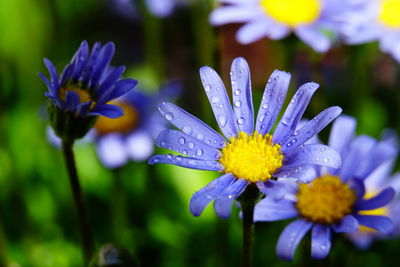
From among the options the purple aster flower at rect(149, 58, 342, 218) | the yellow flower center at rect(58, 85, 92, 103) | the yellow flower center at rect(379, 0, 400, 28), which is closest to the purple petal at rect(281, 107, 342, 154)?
the purple aster flower at rect(149, 58, 342, 218)

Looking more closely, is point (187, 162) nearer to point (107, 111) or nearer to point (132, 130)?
point (107, 111)

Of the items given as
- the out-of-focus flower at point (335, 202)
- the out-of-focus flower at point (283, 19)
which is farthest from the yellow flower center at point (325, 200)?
the out-of-focus flower at point (283, 19)

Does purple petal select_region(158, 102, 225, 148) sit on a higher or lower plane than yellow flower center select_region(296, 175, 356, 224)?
higher

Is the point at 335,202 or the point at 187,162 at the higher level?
the point at 187,162

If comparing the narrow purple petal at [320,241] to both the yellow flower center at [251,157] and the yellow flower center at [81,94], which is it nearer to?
the yellow flower center at [251,157]

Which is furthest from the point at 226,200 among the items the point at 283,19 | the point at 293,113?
the point at 283,19

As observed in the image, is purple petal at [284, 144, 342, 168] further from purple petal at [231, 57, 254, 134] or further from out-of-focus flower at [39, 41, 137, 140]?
out-of-focus flower at [39, 41, 137, 140]
